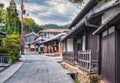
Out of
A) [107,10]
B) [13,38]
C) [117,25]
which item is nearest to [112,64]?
[117,25]

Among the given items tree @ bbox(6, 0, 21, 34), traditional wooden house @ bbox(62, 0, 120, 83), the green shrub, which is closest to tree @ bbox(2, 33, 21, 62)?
traditional wooden house @ bbox(62, 0, 120, 83)

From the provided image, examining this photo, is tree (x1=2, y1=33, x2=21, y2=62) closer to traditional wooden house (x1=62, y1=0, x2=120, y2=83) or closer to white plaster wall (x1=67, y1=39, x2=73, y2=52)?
white plaster wall (x1=67, y1=39, x2=73, y2=52)

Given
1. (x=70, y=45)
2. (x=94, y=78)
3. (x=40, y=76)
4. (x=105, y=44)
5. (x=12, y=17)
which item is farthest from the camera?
(x=12, y=17)

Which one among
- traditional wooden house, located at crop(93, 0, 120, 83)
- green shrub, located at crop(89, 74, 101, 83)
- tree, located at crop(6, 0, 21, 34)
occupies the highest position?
tree, located at crop(6, 0, 21, 34)

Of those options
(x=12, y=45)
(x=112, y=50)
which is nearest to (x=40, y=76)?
(x=112, y=50)

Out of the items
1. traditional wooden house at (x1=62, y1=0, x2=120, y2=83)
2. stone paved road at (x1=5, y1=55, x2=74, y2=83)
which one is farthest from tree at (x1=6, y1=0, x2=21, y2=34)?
traditional wooden house at (x1=62, y1=0, x2=120, y2=83)

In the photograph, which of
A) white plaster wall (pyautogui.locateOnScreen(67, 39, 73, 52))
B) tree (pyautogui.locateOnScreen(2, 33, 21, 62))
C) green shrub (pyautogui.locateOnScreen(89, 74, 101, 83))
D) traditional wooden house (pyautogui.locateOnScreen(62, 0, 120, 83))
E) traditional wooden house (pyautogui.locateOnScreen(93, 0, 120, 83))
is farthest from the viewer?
white plaster wall (pyautogui.locateOnScreen(67, 39, 73, 52))

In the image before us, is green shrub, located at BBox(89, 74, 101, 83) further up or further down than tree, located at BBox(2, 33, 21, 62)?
Answer: further down

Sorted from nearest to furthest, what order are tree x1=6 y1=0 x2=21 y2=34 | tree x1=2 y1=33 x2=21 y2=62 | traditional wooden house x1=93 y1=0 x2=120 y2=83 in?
traditional wooden house x1=93 y1=0 x2=120 y2=83 → tree x1=2 y1=33 x2=21 y2=62 → tree x1=6 y1=0 x2=21 y2=34

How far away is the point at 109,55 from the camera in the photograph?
11.7 m

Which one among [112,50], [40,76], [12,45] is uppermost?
[12,45]

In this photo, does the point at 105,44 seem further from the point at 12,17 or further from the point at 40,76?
the point at 12,17

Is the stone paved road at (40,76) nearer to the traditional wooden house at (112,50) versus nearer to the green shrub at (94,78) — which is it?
the green shrub at (94,78)

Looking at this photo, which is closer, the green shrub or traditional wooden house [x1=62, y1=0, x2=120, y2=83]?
traditional wooden house [x1=62, y1=0, x2=120, y2=83]
